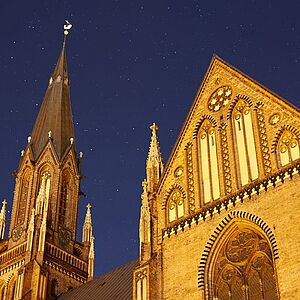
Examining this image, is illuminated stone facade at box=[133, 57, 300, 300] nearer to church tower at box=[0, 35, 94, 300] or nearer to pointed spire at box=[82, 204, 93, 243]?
church tower at box=[0, 35, 94, 300]

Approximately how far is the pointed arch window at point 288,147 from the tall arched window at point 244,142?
3.97ft

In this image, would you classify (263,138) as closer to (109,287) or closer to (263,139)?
(263,139)

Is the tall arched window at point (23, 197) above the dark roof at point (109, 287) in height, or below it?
above

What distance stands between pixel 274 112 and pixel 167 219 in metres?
6.41

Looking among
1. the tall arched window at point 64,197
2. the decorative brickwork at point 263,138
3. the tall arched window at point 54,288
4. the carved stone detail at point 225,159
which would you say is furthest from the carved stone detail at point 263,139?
the tall arched window at point 64,197

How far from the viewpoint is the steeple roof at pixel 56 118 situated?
5097cm

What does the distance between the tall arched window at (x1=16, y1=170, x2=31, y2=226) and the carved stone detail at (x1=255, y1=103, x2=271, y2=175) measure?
90.7ft

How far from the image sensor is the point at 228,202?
2358 centimetres

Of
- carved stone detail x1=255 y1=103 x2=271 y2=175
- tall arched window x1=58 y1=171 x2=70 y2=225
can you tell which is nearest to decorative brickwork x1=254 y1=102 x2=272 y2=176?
carved stone detail x1=255 y1=103 x2=271 y2=175

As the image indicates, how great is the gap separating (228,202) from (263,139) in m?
2.89

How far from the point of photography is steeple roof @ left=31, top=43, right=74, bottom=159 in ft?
167

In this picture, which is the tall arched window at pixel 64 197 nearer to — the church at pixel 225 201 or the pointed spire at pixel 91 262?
the pointed spire at pixel 91 262

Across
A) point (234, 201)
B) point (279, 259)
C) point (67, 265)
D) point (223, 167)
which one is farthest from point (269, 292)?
point (67, 265)

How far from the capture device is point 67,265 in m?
45.8
